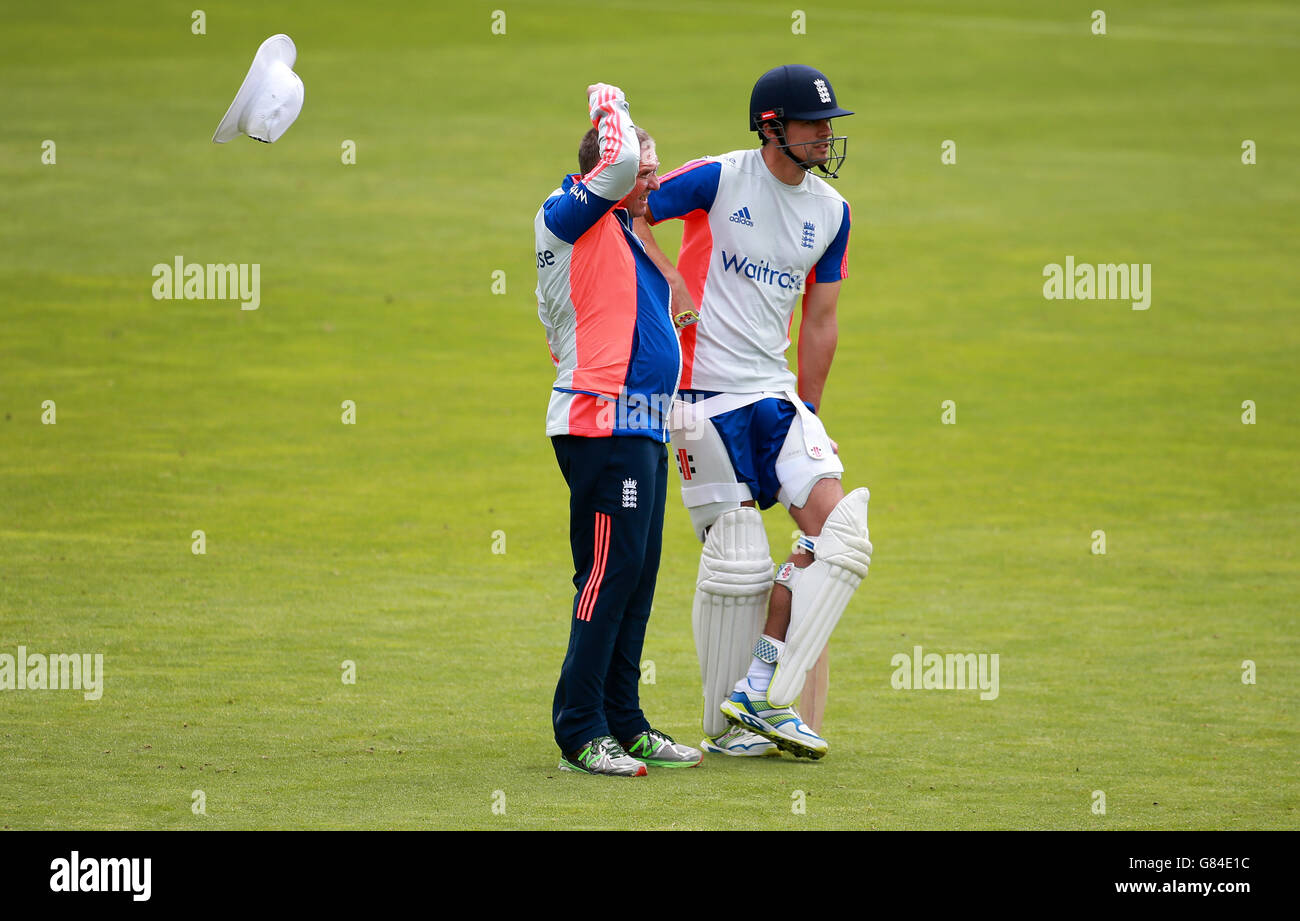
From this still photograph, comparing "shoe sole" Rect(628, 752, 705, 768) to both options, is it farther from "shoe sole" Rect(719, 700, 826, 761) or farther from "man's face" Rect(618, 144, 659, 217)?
"man's face" Rect(618, 144, 659, 217)

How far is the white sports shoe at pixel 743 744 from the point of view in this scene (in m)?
6.12

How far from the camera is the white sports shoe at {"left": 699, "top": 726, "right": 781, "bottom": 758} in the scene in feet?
20.1

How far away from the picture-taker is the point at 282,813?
4961 millimetres

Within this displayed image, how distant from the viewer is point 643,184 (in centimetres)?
577

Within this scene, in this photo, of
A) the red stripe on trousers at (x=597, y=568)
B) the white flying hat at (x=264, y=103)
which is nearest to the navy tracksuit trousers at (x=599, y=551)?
the red stripe on trousers at (x=597, y=568)

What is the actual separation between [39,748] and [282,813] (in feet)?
4.21

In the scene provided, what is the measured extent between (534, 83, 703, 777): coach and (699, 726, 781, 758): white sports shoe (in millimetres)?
558

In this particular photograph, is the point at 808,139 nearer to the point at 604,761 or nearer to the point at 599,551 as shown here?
the point at 599,551

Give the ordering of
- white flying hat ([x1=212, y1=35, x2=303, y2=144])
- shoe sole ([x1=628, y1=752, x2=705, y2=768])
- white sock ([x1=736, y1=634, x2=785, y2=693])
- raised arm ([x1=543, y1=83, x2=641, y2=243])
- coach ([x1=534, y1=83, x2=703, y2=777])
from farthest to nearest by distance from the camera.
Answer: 1. white sock ([x1=736, y1=634, x2=785, y2=693])
2. shoe sole ([x1=628, y1=752, x2=705, y2=768])
3. white flying hat ([x1=212, y1=35, x2=303, y2=144])
4. coach ([x1=534, y1=83, x2=703, y2=777])
5. raised arm ([x1=543, y1=83, x2=641, y2=243])

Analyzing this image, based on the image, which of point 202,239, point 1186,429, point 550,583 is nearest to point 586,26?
point 202,239

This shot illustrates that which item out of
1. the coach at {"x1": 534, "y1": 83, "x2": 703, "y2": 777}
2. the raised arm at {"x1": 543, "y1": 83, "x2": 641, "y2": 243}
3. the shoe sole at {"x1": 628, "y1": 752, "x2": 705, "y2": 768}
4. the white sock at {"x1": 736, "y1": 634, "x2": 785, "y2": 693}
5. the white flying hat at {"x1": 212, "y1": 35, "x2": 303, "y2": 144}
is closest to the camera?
the raised arm at {"x1": 543, "y1": 83, "x2": 641, "y2": 243}

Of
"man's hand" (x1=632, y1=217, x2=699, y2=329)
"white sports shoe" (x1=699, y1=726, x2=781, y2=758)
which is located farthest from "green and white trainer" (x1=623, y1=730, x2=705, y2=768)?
"man's hand" (x1=632, y1=217, x2=699, y2=329)

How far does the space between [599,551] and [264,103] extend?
75.2 inches

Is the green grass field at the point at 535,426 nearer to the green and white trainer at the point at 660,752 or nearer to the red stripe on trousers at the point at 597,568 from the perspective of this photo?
the green and white trainer at the point at 660,752
